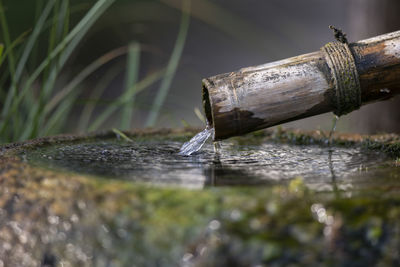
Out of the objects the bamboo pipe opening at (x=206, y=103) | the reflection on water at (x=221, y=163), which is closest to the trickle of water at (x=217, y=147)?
the reflection on water at (x=221, y=163)

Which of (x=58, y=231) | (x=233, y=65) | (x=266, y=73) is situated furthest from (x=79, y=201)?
(x=233, y=65)

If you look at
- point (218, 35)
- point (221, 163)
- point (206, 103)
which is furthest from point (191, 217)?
point (218, 35)

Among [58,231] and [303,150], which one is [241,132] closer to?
[303,150]

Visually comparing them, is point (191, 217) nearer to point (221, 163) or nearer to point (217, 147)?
point (221, 163)

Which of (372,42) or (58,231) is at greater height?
(372,42)

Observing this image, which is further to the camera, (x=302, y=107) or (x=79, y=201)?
(x=302, y=107)

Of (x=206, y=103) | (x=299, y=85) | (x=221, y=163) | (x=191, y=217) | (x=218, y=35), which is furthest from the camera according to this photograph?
(x=218, y=35)
